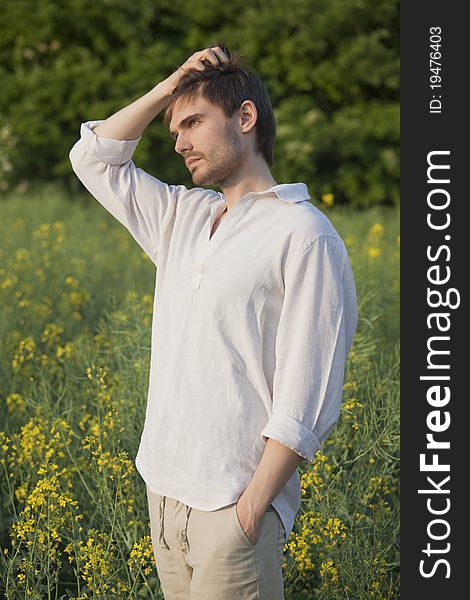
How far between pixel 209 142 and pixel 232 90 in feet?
0.41

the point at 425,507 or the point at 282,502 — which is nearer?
the point at 282,502

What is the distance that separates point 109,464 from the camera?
2.87 metres

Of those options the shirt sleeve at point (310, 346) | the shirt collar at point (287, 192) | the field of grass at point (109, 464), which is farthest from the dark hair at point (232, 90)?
the field of grass at point (109, 464)

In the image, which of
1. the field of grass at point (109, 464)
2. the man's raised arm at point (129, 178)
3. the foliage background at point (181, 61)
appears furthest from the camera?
the foliage background at point (181, 61)

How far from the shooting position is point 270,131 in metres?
2.20

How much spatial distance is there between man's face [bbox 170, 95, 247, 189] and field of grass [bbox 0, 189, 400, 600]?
994 mm

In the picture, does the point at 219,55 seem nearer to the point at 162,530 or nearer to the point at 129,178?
the point at 129,178

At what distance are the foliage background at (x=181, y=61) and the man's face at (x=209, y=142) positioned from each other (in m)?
9.81

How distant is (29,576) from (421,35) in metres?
1.96

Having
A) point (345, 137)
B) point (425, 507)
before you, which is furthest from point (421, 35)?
point (345, 137)

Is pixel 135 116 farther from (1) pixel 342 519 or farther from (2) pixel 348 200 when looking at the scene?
(2) pixel 348 200

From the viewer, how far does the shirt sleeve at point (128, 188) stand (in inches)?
91.4

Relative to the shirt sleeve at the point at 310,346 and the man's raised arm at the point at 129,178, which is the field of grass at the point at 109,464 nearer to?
the man's raised arm at the point at 129,178

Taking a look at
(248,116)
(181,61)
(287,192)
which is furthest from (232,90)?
(181,61)
